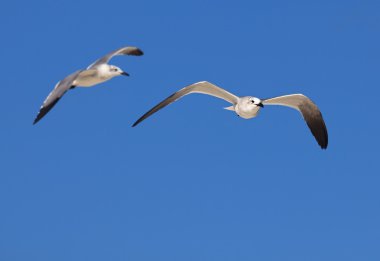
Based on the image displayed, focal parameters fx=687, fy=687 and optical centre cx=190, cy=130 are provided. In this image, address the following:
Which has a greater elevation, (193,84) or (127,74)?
(193,84)

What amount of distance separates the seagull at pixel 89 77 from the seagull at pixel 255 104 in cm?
186

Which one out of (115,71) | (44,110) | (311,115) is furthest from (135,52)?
(311,115)

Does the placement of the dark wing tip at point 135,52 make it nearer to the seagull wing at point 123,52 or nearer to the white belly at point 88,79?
the seagull wing at point 123,52

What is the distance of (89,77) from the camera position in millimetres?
13188

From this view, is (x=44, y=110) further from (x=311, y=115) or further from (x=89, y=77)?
(x=311, y=115)

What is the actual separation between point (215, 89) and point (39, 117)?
5764 millimetres

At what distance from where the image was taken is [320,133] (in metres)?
17.6

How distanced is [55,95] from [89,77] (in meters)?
1.34

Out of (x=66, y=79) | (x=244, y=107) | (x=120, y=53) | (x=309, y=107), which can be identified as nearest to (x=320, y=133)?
(x=309, y=107)

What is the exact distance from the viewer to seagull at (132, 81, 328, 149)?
616 inches

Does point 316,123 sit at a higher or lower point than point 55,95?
higher

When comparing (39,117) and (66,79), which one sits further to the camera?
(66,79)

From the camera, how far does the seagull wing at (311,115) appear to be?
56.7ft

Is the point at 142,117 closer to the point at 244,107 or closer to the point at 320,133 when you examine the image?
the point at 244,107
